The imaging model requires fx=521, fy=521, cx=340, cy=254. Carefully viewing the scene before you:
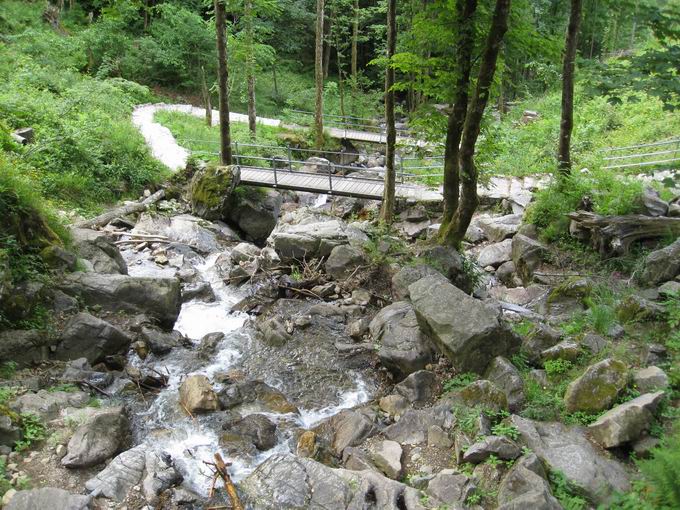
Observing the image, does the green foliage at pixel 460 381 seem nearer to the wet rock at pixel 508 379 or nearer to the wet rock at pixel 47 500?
the wet rock at pixel 508 379

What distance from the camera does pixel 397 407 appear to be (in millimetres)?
7805

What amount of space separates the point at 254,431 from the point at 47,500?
9.05 feet

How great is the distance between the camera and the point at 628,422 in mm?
6086

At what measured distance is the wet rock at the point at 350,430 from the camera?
723cm

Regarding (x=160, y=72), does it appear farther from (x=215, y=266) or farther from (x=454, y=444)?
(x=454, y=444)

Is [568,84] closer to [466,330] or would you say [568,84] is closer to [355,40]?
[466,330]

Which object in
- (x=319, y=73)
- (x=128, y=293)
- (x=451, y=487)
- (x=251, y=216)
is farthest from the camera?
(x=319, y=73)

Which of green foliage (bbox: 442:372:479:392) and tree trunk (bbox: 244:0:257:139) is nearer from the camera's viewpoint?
green foliage (bbox: 442:372:479:392)

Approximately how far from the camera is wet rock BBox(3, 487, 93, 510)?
536 centimetres

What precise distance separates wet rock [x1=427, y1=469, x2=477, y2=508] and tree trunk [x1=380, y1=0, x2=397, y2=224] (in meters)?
8.70

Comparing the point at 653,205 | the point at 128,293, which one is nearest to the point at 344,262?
the point at 128,293

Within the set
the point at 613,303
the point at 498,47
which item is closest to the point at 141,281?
the point at 498,47

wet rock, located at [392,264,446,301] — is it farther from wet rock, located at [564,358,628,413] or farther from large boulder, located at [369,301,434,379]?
wet rock, located at [564,358,628,413]

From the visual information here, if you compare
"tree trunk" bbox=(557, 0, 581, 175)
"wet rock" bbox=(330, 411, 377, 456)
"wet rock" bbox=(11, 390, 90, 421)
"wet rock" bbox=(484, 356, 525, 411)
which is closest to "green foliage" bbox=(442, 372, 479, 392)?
"wet rock" bbox=(484, 356, 525, 411)
